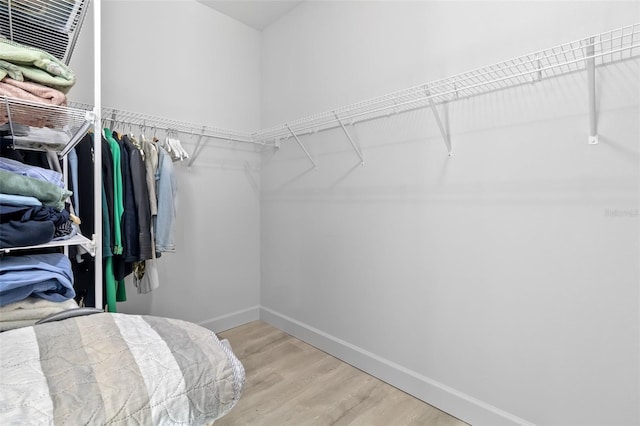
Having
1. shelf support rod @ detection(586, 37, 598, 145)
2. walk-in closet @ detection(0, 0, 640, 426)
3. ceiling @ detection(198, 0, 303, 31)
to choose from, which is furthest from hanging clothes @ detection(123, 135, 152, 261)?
shelf support rod @ detection(586, 37, 598, 145)

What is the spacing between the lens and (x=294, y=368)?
6.86ft

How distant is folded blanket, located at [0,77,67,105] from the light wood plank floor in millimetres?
1569

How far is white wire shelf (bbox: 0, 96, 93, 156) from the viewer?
1.03 metres

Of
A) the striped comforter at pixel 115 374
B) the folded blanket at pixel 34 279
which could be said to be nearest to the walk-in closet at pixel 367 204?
the striped comforter at pixel 115 374

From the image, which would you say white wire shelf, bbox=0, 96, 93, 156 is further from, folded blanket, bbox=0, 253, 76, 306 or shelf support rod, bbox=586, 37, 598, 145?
shelf support rod, bbox=586, 37, 598, 145

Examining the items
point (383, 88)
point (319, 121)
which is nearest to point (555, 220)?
point (383, 88)

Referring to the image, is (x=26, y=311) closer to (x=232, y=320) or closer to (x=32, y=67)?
(x=32, y=67)

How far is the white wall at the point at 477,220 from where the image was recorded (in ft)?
4.04

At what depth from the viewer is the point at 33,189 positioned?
3.04 feet

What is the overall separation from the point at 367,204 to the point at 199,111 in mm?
1571

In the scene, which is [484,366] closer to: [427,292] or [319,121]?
[427,292]

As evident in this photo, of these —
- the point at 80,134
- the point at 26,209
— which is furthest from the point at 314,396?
the point at 80,134

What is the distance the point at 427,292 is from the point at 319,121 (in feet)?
4.52

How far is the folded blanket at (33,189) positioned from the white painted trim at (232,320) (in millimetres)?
1802
